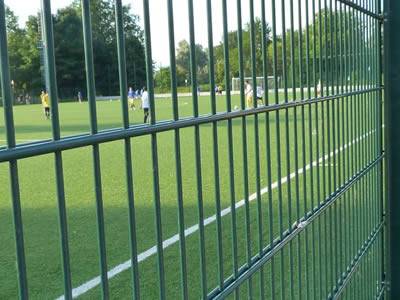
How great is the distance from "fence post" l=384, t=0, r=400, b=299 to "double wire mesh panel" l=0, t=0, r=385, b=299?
67 millimetres

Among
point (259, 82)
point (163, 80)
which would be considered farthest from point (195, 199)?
point (163, 80)

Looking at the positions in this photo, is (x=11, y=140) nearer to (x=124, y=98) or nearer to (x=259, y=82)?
(x=124, y=98)

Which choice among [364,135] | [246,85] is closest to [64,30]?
[246,85]

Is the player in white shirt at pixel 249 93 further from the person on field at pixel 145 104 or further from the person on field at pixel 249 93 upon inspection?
the person on field at pixel 145 104

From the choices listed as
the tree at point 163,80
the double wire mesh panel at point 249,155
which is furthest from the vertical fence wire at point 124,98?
the tree at point 163,80

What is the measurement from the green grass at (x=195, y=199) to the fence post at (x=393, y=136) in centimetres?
11

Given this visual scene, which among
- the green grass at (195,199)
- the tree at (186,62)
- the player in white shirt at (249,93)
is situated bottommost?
the green grass at (195,199)

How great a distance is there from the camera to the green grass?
146 cm

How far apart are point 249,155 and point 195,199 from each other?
1483 millimetres

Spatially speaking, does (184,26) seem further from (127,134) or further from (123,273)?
(123,273)

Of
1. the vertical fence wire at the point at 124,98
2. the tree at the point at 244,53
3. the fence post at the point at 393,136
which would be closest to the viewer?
the vertical fence wire at the point at 124,98

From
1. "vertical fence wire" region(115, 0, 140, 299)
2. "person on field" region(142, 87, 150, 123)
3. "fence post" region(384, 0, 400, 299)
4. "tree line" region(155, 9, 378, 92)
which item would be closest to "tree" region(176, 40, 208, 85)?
"tree line" region(155, 9, 378, 92)

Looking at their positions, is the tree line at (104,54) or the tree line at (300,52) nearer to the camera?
the tree line at (104,54)

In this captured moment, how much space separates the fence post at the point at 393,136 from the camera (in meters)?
3.78
